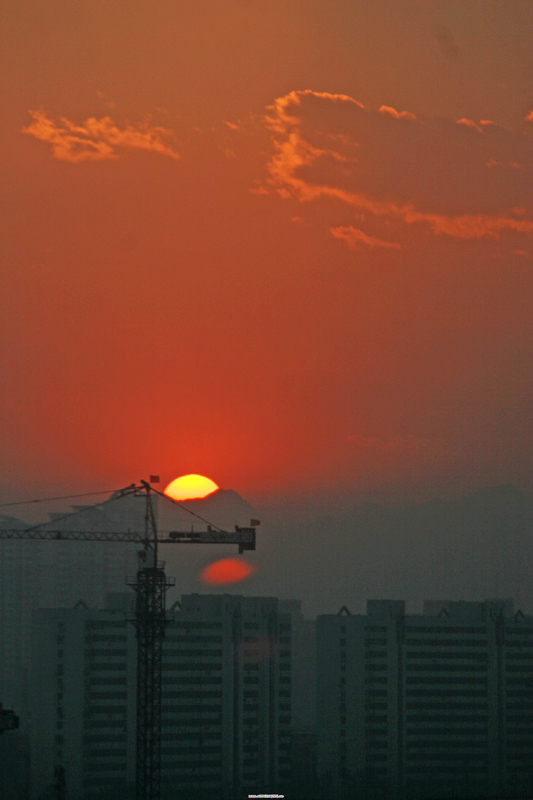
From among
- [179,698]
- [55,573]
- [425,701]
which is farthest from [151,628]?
[55,573]

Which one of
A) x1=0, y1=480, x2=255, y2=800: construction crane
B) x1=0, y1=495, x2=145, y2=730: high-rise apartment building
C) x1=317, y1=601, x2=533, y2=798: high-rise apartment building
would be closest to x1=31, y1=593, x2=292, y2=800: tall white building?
x1=317, y1=601, x2=533, y2=798: high-rise apartment building

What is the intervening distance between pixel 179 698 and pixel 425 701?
19.9 meters

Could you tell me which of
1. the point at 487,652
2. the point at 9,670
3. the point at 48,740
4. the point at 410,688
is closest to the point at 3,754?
the point at 48,740

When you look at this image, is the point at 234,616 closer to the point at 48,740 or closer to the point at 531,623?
the point at 48,740

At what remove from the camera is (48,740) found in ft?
232

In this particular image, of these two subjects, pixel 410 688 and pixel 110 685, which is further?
pixel 410 688

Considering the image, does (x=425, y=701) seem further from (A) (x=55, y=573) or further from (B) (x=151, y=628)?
(A) (x=55, y=573)

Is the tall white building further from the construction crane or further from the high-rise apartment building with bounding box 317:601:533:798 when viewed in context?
the construction crane

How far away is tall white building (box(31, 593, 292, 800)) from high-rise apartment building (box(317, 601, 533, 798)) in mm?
4100

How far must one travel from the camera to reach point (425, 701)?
3162 inches

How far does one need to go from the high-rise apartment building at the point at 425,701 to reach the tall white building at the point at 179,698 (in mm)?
4100

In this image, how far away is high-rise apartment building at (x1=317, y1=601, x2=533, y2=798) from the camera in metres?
76.1

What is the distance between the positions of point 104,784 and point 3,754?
7.46 m

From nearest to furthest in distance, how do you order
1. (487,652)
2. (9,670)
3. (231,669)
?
(231,669) → (487,652) → (9,670)
